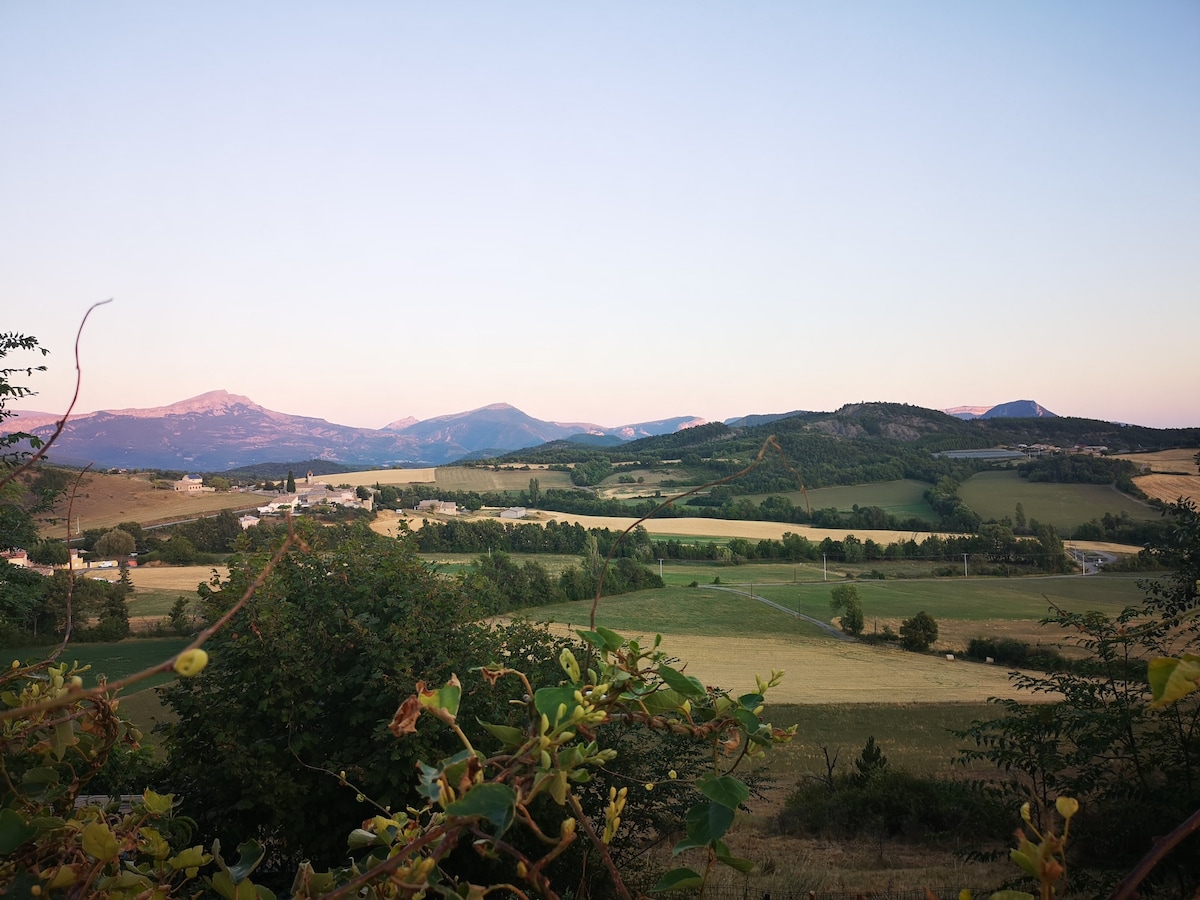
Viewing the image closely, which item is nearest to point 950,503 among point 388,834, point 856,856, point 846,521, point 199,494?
point 846,521

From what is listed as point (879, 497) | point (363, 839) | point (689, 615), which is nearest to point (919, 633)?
point (689, 615)

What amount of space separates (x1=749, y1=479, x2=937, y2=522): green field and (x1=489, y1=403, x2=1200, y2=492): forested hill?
1.65m

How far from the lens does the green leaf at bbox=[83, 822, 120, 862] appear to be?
1095 mm

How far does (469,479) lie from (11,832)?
9102 centimetres

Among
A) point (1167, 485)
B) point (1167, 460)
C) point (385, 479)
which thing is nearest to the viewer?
point (1167, 485)

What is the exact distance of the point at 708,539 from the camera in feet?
218

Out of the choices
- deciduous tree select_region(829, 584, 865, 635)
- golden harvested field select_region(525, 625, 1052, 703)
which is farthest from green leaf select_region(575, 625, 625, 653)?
deciduous tree select_region(829, 584, 865, 635)

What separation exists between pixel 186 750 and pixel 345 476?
8732cm

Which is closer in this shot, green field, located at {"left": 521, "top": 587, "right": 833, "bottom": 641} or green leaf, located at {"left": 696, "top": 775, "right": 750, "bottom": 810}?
green leaf, located at {"left": 696, "top": 775, "right": 750, "bottom": 810}

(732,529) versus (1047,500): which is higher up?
(1047,500)

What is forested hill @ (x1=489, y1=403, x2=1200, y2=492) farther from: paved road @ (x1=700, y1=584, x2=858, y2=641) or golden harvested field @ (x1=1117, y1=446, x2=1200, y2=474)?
paved road @ (x1=700, y1=584, x2=858, y2=641)

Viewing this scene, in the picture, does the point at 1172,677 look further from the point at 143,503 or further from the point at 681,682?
the point at 143,503

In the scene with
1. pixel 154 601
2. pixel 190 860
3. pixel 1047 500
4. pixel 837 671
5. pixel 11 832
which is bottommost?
pixel 837 671

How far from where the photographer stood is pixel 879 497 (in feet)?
248
